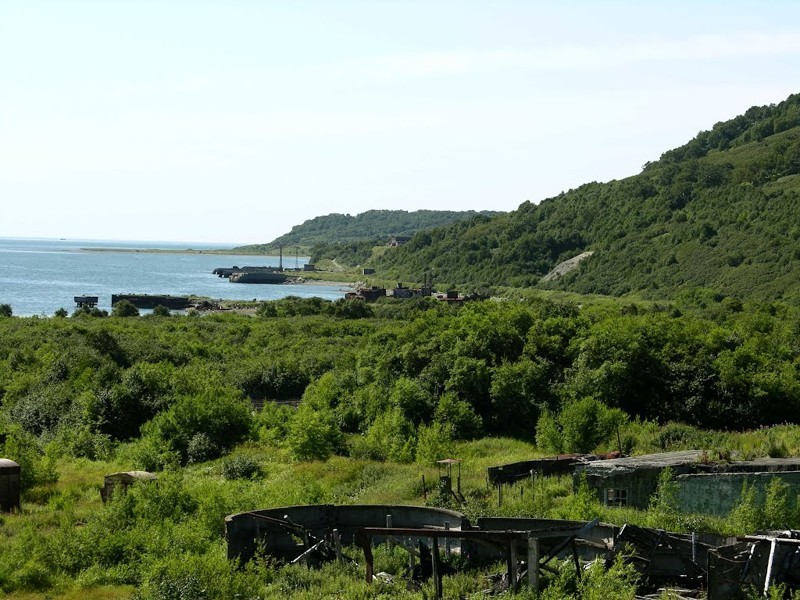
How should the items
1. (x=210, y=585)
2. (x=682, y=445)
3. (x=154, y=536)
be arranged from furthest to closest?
(x=682, y=445), (x=154, y=536), (x=210, y=585)

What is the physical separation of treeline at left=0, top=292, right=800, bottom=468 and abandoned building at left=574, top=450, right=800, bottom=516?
31.7 feet

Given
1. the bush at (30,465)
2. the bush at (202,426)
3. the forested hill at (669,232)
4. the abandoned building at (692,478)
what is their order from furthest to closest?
the forested hill at (669,232) < the bush at (202,426) < the bush at (30,465) < the abandoned building at (692,478)

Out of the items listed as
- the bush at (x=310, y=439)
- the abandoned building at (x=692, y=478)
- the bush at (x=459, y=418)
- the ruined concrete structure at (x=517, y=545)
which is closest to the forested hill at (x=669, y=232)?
the bush at (x=459, y=418)

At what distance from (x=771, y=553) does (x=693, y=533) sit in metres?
3.04

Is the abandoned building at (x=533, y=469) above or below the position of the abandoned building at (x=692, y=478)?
below

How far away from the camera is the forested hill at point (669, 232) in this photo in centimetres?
10850

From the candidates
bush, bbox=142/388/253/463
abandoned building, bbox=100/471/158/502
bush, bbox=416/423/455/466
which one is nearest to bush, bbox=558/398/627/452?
bush, bbox=416/423/455/466

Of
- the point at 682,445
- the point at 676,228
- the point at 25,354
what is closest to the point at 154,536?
the point at 682,445

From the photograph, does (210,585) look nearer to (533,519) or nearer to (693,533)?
(533,519)

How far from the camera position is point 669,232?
12938cm

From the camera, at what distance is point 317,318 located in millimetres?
89625

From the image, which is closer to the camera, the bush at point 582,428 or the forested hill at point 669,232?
the bush at point 582,428

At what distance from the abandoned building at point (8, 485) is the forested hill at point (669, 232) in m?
74.0

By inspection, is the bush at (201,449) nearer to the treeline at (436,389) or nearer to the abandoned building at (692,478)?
the treeline at (436,389)
